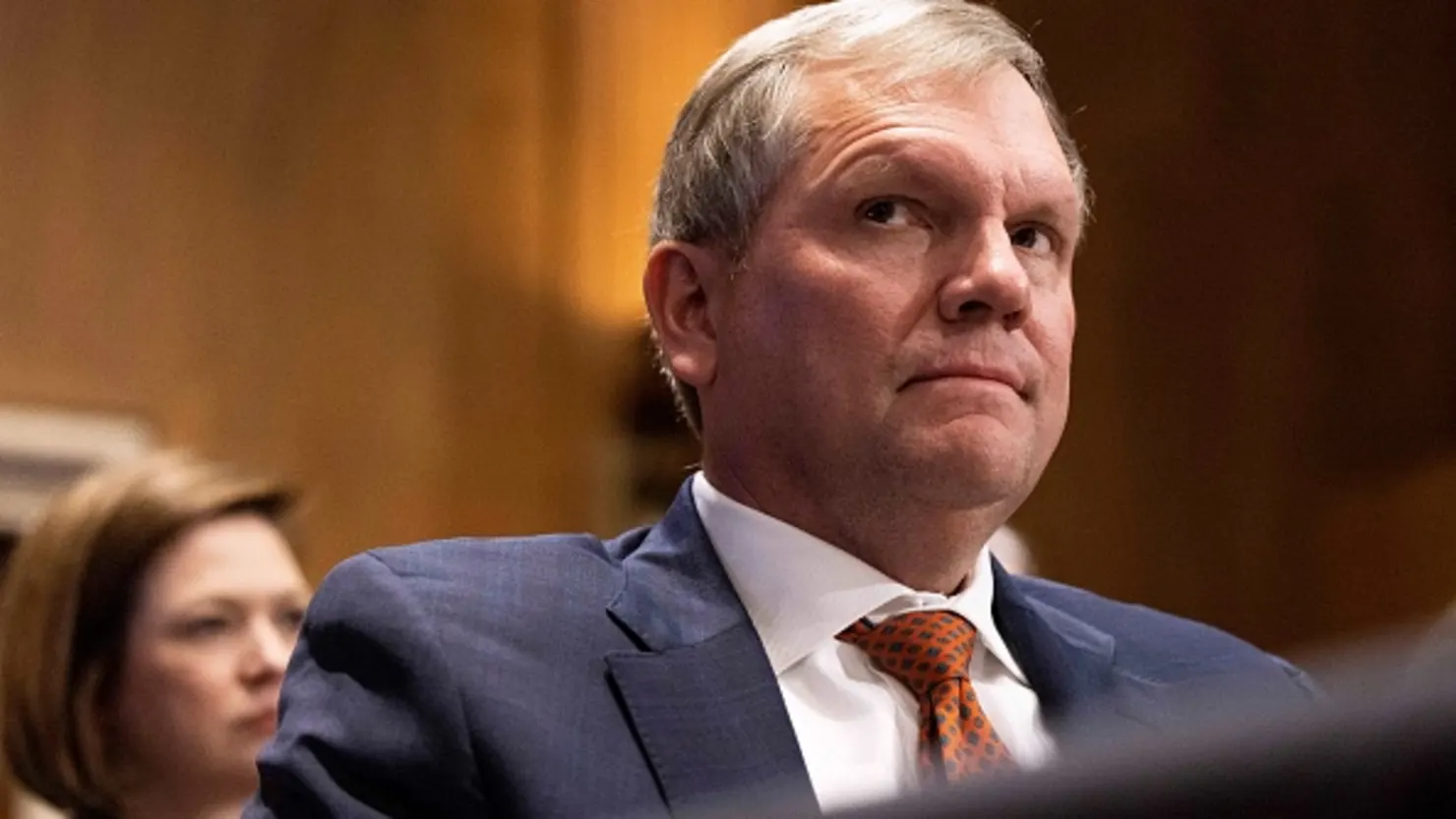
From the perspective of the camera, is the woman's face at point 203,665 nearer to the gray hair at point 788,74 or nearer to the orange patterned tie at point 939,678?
the gray hair at point 788,74

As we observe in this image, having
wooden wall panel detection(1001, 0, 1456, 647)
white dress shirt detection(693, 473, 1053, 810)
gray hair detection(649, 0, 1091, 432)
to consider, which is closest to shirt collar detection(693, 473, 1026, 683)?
white dress shirt detection(693, 473, 1053, 810)

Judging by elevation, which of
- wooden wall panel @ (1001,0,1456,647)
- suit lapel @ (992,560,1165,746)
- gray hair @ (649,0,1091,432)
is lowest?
wooden wall panel @ (1001,0,1456,647)

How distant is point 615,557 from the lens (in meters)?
1.49

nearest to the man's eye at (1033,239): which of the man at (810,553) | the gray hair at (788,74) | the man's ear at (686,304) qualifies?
the man at (810,553)

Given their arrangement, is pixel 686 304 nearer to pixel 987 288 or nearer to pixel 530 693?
pixel 987 288

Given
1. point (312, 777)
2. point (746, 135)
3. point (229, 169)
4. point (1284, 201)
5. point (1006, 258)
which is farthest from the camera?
point (1284, 201)

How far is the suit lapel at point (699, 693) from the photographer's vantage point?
1.23 metres

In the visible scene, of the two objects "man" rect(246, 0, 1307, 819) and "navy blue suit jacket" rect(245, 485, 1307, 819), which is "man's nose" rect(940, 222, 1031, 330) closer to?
"man" rect(246, 0, 1307, 819)

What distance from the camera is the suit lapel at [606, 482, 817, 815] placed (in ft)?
4.04

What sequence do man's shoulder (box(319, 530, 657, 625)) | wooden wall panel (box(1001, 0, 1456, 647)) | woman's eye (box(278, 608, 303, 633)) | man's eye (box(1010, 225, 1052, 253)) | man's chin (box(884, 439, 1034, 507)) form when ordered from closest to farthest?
man's shoulder (box(319, 530, 657, 625)), man's chin (box(884, 439, 1034, 507)), man's eye (box(1010, 225, 1052, 253)), woman's eye (box(278, 608, 303, 633)), wooden wall panel (box(1001, 0, 1456, 647))

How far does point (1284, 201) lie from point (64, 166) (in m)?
2.72

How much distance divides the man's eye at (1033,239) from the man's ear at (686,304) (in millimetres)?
229

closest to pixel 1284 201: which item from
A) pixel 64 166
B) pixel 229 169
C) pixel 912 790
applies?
pixel 229 169

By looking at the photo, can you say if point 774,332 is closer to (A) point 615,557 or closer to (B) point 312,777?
(A) point 615,557
